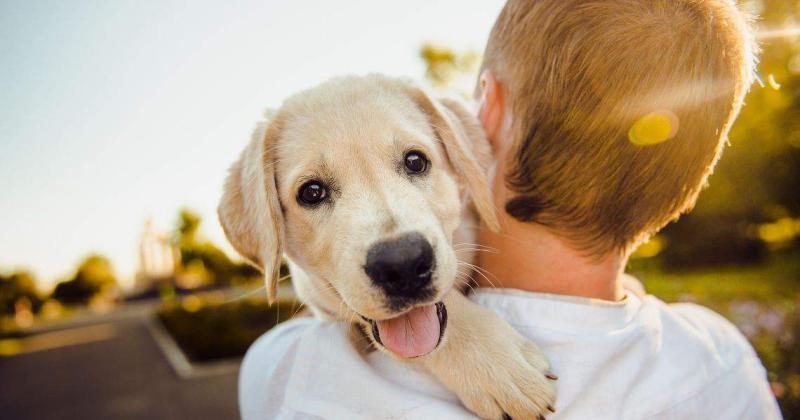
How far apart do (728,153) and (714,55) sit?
75.4 feet

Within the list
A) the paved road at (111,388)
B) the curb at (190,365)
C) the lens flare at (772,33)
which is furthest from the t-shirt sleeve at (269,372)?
the curb at (190,365)

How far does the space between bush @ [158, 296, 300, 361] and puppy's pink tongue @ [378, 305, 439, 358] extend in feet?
38.5

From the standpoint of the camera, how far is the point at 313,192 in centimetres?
275

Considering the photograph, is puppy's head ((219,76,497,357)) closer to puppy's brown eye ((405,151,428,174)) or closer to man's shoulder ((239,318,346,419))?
puppy's brown eye ((405,151,428,174))

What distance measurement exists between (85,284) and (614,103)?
263 feet

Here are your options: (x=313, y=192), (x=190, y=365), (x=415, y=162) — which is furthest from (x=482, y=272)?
(x=190, y=365)

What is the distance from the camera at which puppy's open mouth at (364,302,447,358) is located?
2.16 metres

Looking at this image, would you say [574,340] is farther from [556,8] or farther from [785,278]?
[785,278]

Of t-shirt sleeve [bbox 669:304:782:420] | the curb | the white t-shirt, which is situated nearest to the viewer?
the white t-shirt

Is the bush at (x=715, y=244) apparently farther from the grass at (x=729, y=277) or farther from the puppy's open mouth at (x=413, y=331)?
the puppy's open mouth at (x=413, y=331)

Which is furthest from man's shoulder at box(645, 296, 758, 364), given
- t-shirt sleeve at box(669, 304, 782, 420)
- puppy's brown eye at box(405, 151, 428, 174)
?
puppy's brown eye at box(405, 151, 428, 174)

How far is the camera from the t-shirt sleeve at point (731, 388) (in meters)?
2.07

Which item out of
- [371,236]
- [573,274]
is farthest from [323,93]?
[573,274]

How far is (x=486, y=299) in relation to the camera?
8.00 ft
